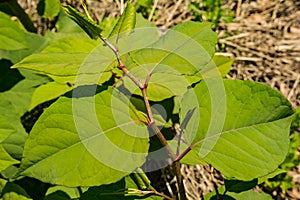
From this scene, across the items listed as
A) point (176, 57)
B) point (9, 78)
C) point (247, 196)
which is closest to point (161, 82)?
point (176, 57)

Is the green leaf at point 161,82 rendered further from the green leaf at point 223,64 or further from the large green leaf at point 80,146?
the green leaf at point 223,64

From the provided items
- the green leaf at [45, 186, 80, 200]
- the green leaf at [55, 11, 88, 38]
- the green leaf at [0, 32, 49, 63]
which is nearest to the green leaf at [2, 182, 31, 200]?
the green leaf at [45, 186, 80, 200]

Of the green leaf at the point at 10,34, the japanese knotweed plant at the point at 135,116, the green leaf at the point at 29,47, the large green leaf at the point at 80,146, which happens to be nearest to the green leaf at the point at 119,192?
→ the japanese knotweed plant at the point at 135,116

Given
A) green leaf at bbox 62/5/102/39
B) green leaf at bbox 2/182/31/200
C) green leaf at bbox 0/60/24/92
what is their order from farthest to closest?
green leaf at bbox 0/60/24/92 → green leaf at bbox 2/182/31/200 → green leaf at bbox 62/5/102/39

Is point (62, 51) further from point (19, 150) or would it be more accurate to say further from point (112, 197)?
point (19, 150)

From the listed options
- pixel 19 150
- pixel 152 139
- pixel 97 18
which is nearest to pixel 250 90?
pixel 152 139

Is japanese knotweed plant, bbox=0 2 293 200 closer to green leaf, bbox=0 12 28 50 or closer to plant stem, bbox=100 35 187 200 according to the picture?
plant stem, bbox=100 35 187 200

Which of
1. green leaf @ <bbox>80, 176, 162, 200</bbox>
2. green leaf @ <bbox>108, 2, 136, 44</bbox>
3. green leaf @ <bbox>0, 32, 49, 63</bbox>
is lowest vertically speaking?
green leaf @ <bbox>80, 176, 162, 200</bbox>
